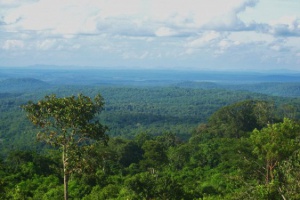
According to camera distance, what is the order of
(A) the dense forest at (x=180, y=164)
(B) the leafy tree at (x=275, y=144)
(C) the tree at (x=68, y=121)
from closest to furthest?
(B) the leafy tree at (x=275, y=144)
(A) the dense forest at (x=180, y=164)
(C) the tree at (x=68, y=121)

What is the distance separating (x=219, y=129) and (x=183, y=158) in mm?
20118

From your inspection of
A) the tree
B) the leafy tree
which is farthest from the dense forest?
the tree

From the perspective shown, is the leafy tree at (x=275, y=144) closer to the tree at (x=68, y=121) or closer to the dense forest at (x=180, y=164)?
Result: the dense forest at (x=180, y=164)

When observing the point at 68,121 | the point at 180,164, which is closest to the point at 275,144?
the point at 68,121

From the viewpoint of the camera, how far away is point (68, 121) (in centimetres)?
2123

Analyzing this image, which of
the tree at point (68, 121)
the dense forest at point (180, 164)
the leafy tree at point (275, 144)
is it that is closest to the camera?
the leafy tree at point (275, 144)

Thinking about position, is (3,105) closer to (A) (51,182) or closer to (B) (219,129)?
(B) (219,129)

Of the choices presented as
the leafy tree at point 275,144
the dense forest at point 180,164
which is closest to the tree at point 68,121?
the dense forest at point 180,164

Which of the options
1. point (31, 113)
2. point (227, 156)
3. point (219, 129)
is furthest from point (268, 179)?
point (219, 129)

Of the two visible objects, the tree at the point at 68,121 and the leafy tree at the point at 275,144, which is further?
the tree at the point at 68,121

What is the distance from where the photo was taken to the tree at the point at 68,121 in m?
21.0

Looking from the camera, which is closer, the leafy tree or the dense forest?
the leafy tree

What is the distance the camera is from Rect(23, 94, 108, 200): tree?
825 inches

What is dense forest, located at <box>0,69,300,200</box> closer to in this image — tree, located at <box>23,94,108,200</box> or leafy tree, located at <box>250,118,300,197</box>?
leafy tree, located at <box>250,118,300,197</box>
